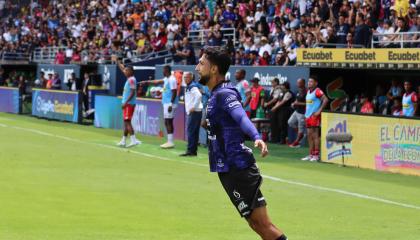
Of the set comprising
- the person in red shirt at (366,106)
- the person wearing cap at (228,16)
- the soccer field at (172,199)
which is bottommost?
the soccer field at (172,199)

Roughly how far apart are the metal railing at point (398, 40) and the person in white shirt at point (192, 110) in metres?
5.29

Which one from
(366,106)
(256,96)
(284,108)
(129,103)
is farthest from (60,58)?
(366,106)

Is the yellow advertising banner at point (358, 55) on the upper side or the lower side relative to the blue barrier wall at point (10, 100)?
upper

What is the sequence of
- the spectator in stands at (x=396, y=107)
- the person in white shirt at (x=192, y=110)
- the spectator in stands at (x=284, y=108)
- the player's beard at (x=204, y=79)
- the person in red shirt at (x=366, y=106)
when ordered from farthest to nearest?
the spectator in stands at (x=284, y=108), the person in red shirt at (x=366, y=106), the spectator in stands at (x=396, y=107), the person in white shirt at (x=192, y=110), the player's beard at (x=204, y=79)

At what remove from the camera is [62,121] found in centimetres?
3647

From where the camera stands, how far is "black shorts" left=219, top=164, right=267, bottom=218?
798cm

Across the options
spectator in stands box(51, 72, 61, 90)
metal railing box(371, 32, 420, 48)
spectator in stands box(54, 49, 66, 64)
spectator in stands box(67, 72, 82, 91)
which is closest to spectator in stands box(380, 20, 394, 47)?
metal railing box(371, 32, 420, 48)

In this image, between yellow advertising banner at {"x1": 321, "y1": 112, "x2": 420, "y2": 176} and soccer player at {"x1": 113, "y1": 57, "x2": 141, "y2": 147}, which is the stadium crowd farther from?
soccer player at {"x1": 113, "y1": 57, "x2": 141, "y2": 147}

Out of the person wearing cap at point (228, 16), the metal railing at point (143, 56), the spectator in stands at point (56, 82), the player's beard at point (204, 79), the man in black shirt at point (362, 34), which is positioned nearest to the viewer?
the player's beard at point (204, 79)

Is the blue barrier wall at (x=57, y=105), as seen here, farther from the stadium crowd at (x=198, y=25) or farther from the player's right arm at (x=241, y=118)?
the player's right arm at (x=241, y=118)

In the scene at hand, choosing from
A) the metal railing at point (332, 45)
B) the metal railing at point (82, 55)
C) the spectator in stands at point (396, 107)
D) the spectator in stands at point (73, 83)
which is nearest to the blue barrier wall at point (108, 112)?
the spectator in stands at point (73, 83)

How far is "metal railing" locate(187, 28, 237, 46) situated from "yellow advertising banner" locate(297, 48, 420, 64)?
8.61 meters

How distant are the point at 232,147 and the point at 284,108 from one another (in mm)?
18398

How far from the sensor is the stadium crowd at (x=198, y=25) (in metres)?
26.4
